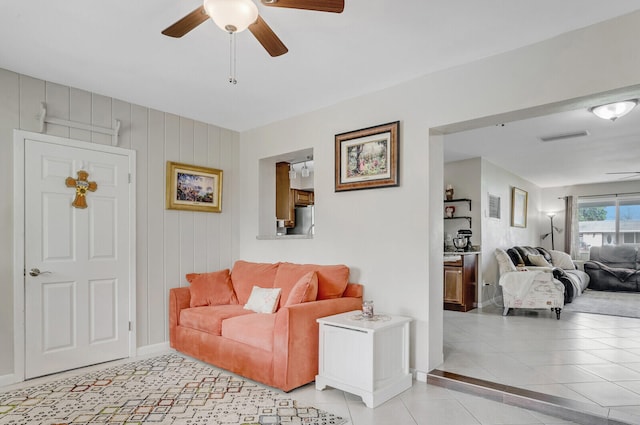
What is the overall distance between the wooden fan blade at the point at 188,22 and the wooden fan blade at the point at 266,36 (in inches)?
9.6

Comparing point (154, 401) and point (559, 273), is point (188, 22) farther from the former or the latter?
point (559, 273)

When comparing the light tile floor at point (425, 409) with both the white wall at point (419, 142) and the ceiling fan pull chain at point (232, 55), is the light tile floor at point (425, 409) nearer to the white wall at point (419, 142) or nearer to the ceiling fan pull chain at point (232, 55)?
the white wall at point (419, 142)

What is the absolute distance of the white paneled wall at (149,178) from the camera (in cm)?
308

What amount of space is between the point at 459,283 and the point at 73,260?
492cm

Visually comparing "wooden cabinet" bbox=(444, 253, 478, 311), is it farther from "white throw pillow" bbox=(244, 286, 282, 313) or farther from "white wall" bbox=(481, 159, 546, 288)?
"white throw pillow" bbox=(244, 286, 282, 313)

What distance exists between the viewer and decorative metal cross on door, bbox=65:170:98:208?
3410mm

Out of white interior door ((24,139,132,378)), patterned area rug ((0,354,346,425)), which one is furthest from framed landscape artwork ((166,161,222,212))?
patterned area rug ((0,354,346,425))

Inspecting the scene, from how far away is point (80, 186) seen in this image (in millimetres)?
3455

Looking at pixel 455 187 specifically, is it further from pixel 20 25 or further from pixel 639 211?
pixel 20 25

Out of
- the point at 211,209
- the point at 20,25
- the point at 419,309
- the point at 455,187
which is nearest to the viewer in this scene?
the point at 20,25

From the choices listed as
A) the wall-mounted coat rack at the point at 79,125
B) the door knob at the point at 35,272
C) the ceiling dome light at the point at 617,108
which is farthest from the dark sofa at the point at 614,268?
the door knob at the point at 35,272

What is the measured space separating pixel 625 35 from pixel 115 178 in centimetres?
413

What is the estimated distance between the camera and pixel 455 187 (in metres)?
6.58

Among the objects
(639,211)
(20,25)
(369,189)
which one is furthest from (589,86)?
(639,211)
